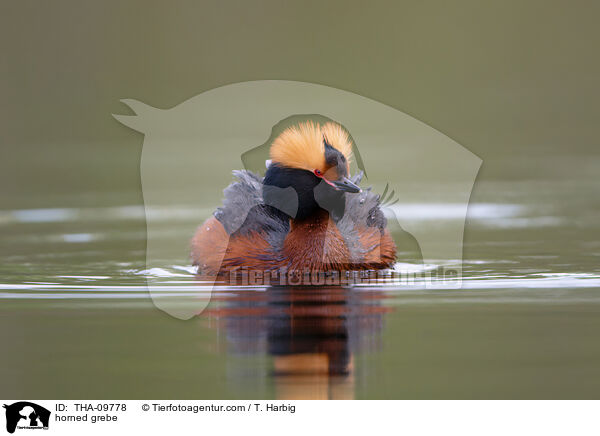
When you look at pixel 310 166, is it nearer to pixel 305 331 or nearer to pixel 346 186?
pixel 346 186

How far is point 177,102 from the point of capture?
14742 millimetres

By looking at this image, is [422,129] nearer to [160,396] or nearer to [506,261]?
[506,261]

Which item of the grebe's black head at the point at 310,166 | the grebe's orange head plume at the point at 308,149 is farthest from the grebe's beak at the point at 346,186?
the grebe's orange head plume at the point at 308,149

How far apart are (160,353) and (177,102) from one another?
870cm

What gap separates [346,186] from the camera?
28.4 ft

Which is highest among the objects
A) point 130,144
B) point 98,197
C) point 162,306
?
point 130,144

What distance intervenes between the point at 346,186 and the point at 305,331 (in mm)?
2168

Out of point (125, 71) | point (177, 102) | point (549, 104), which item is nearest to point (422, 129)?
point (549, 104)
